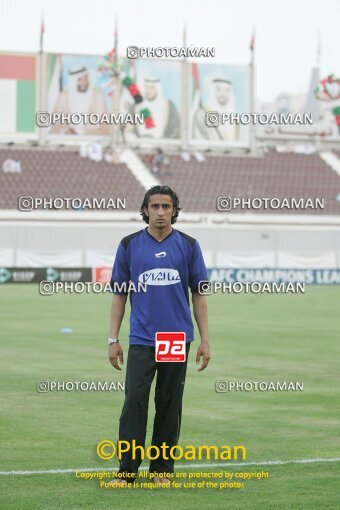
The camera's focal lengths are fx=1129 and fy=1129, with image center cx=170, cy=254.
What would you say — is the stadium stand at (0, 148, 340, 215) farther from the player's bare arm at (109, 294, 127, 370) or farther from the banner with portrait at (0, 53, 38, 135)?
the player's bare arm at (109, 294, 127, 370)

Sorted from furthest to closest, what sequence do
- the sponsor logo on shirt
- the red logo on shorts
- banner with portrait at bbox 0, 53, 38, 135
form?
banner with portrait at bbox 0, 53, 38, 135, the sponsor logo on shirt, the red logo on shorts

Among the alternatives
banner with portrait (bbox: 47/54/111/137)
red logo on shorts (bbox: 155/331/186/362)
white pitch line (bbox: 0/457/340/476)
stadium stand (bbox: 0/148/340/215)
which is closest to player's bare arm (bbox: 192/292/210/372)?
red logo on shorts (bbox: 155/331/186/362)

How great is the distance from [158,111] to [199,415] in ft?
162

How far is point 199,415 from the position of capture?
1227 centimetres

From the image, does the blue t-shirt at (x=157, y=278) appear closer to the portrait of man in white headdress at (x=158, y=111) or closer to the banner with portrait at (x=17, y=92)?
the banner with portrait at (x=17, y=92)

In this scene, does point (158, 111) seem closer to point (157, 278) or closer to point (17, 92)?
point (17, 92)

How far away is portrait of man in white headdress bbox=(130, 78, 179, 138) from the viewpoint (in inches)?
2376

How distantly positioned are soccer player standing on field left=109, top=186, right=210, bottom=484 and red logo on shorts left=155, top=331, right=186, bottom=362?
4 centimetres

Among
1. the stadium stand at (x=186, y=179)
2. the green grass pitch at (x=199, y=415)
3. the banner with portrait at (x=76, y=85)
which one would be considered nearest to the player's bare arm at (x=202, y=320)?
the green grass pitch at (x=199, y=415)

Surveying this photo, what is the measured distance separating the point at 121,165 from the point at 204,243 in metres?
11.0

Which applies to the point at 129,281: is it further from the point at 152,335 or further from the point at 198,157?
the point at 198,157

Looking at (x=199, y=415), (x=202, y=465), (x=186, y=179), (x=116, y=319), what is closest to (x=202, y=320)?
(x=116, y=319)

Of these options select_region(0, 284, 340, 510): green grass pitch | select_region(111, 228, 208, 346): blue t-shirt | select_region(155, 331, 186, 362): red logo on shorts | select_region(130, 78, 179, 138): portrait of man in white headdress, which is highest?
select_region(130, 78, 179, 138): portrait of man in white headdress

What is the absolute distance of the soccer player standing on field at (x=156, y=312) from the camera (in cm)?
809
